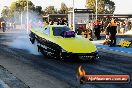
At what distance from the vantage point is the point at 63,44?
1462 centimetres

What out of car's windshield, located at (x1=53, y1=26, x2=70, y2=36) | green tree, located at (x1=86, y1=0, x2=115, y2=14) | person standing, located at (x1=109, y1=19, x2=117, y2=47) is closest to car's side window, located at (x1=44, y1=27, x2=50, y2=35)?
car's windshield, located at (x1=53, y1=26, x2=70, y2=36)

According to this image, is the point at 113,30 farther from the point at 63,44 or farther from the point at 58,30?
the point at 63,44

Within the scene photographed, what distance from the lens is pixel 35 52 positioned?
1866 centimetres

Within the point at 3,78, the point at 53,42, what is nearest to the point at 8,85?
the point at 3,78

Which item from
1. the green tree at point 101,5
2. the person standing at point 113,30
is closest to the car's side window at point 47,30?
the person standing at point 113,30

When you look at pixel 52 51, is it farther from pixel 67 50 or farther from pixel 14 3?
pixel 14 3

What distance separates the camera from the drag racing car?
46.8 feet

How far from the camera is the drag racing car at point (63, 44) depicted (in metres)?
14.2

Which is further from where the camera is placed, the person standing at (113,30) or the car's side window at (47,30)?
the person standing at (113,30)

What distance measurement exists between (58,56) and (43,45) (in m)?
1.69

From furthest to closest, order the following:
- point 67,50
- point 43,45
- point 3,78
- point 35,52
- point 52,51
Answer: point 35,52
point 43,45
point 52,51
point 67,50
point 3,78

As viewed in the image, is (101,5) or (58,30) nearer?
(58,30)

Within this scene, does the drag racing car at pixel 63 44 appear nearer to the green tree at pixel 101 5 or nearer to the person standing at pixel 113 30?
the person standing at pixel 113 30

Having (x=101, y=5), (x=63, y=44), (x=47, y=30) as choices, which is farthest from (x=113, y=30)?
(x=101, y=5)
